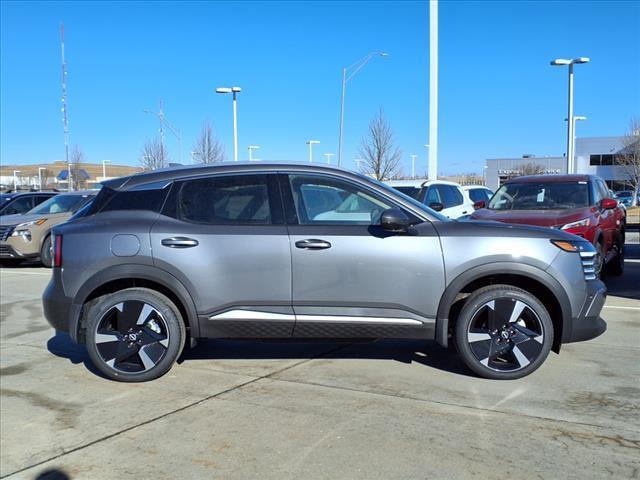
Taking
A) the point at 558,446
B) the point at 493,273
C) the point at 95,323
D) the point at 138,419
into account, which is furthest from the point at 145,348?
the point at 558,446

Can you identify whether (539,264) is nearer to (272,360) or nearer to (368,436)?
(368,436)

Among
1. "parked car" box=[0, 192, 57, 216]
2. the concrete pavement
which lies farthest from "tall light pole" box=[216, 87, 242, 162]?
the concrete pavement

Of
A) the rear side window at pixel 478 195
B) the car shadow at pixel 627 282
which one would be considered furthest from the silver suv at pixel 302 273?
the rear side window at pixel 478 195

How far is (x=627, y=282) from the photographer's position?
965cm

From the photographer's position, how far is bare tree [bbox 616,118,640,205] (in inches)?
1940

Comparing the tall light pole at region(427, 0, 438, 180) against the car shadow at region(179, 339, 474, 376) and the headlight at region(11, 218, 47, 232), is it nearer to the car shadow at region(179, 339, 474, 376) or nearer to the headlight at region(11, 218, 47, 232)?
the headlight at region(11, 218, 47, 232)

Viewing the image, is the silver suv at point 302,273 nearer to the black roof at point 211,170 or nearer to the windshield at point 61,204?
the black roof at point 211,170

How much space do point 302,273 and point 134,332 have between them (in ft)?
4.96

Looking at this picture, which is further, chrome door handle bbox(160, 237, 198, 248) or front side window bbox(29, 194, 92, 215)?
front side window bbox(29, 194, 92, 215)

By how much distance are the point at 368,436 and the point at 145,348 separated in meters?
2.13

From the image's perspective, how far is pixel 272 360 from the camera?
5.48m

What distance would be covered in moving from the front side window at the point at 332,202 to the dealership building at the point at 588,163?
60.7m

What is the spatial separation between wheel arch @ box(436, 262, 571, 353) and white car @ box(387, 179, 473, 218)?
23.1 feet

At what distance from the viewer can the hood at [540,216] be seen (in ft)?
26.6
